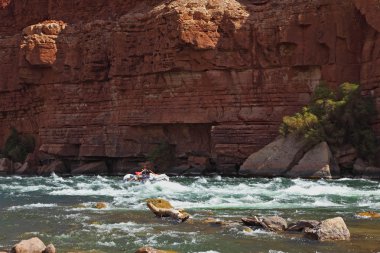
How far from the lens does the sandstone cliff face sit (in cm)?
4047

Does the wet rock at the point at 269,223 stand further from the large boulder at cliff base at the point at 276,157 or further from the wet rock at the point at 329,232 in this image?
the large boulder at cliff base at the point at 276,157

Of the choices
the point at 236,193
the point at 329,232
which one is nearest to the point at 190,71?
the point at 236,193

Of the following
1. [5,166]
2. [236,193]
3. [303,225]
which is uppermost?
[303,225]

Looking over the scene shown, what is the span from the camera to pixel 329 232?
15227 mm

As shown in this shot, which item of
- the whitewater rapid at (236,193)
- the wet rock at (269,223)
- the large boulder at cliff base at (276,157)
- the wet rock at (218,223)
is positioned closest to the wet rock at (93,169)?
the whitewater rapid at (236,193)

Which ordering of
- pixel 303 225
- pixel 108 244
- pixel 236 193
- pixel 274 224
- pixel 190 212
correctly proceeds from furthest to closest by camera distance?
pixel 236 193
pixel 190 212
pixel 274 224
pixel 303 225
pixel 108 244

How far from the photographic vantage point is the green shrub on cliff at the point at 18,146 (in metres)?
56.1

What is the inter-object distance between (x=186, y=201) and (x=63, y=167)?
27811mm

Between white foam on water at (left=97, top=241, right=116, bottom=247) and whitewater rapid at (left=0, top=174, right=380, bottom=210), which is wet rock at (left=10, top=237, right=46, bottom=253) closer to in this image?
white foam on water at (left=97, top=241, right=116, bottom=247)

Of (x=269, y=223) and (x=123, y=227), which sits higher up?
(x=269, y=223)

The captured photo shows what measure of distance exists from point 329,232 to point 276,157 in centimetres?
2192

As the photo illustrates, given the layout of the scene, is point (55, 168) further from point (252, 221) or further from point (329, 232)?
point (329, 232)

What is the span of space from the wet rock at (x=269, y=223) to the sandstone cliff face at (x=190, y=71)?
74.0 ft

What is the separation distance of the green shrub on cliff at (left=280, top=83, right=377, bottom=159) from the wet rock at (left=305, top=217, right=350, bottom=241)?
2084cm
